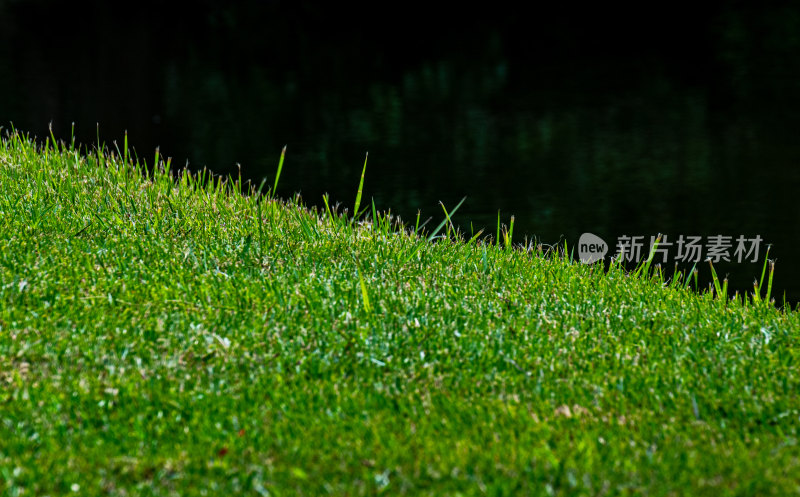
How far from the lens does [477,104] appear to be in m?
20.5

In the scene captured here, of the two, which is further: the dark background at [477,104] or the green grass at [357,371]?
the dark background at [477,104]

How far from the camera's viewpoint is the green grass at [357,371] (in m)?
3.94

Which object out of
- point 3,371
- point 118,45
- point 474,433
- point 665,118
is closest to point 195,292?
point 3,371

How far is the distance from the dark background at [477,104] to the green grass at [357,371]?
10.3 feet

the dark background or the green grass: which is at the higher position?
the green grass

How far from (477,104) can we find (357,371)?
1627 centimetres

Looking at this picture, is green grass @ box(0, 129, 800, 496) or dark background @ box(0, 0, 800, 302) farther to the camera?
dark background @ box(0, 0, 800, 302)

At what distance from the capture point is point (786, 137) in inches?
631

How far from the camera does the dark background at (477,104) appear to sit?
13.0m

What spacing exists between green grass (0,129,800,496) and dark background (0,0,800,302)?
312cm

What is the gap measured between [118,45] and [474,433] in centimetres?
2962

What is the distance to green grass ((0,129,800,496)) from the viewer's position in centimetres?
394

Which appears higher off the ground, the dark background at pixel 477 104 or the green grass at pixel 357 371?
the green grass at pixel 357 371

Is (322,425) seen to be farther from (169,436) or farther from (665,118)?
Answer: (665,118)
